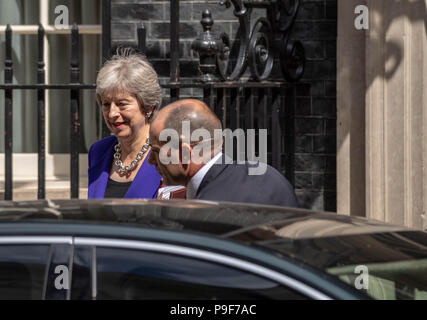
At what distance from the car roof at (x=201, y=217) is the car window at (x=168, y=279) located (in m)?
0.11

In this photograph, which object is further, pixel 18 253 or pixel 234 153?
pixel 234 153

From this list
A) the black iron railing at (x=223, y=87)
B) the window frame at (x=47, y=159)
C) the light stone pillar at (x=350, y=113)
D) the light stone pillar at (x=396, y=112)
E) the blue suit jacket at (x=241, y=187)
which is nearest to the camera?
the blue suit jacket at (x=241, y=187)

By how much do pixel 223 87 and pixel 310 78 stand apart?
2.70 ft

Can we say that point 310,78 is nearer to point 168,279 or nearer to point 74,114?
point 74,114

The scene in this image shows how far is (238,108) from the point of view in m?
6.35

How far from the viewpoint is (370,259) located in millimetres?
2604

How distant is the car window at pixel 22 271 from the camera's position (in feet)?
8.04

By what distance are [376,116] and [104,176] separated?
2.34 metres

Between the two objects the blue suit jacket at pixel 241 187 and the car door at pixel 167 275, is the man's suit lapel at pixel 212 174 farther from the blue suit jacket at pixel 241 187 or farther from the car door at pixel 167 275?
the car door at pixel 167 275

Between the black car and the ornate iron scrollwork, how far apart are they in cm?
347

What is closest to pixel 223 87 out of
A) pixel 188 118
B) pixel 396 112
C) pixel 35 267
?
pixel 396 112

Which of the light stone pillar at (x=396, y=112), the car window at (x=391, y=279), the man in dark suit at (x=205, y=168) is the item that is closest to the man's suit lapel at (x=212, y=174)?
the man in dark suit at (x=205, y=168)
